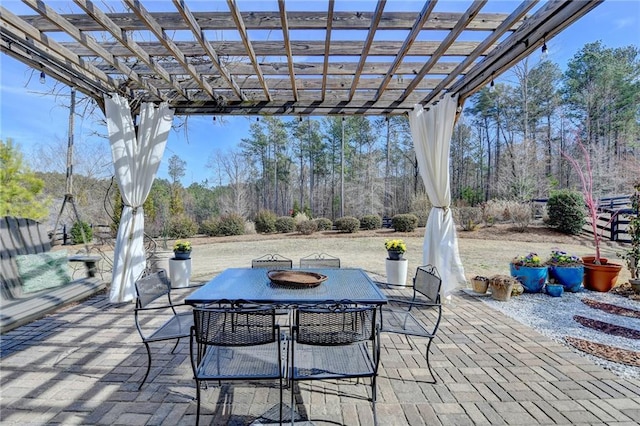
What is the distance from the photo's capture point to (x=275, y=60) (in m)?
3.54

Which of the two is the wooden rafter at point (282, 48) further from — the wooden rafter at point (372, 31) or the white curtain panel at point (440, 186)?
the white curtain panel at point (440, 186)

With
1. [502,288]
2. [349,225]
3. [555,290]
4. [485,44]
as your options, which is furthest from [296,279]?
[349,225]

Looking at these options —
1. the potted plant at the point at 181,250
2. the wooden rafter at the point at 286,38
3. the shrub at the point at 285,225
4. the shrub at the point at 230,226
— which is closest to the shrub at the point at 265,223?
the shrub at the point at 285,225

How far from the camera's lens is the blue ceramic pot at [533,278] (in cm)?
449

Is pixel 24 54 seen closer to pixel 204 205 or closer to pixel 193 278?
pixel 193 278

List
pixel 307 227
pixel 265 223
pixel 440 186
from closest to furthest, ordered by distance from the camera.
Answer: pixel 440 186 → pixel 307 227 → pixel 265 223

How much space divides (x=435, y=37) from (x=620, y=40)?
732 inches

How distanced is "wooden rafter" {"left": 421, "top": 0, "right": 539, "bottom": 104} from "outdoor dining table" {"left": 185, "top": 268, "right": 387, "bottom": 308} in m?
2.25

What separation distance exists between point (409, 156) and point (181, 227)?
43.7 ft

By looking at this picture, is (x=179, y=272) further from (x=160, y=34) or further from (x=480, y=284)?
(x=480, y=284)

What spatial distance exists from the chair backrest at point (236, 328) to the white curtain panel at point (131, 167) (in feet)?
9.23

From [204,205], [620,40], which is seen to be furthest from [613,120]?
[204,205]

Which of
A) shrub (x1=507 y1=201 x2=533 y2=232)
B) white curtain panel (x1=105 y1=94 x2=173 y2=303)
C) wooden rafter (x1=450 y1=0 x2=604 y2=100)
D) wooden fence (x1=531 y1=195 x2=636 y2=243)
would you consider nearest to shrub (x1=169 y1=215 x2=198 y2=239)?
white curtain panel (x1=105 y1=94 x2=173 y2=303)

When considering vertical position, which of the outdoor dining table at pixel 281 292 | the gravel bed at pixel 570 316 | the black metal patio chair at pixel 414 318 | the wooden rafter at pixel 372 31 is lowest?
the gravel bed at pixel 570 316
